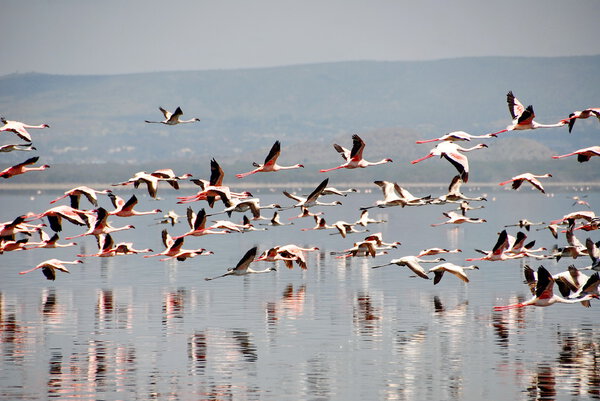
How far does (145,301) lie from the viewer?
110ft

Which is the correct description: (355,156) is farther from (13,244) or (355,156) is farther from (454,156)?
(13,244)

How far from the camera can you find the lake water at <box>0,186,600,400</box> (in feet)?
70.9

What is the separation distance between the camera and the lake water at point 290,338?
70.9 ft

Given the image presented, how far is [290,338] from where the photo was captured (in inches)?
1043

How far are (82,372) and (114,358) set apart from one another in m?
1.45

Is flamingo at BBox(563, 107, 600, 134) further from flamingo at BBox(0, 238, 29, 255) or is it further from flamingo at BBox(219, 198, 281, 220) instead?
flamingo at BBox(0, 238, 29, 255)

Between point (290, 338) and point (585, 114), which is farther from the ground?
point (585, 114)

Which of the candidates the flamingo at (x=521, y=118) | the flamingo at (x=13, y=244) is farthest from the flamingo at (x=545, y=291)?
the flamingo at (x=13, y=244)

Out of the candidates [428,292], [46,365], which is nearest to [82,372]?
[46,365]

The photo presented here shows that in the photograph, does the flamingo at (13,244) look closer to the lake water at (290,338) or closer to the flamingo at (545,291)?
the lake water at (290,338)

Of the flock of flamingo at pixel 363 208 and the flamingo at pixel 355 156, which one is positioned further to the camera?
the flamingo at pixel 355 156

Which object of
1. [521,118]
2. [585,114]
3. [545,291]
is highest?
Answer: [521,118]

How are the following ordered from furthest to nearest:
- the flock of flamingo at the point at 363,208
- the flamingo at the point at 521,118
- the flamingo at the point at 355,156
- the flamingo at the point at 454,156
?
the flamingo at the point at 355,156 < the flamingo at the point at 521,118 < the flock of flamingo at the point at 363,208 < the flamingo at the point at 454,156

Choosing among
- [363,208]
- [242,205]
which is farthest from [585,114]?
[242,205]
